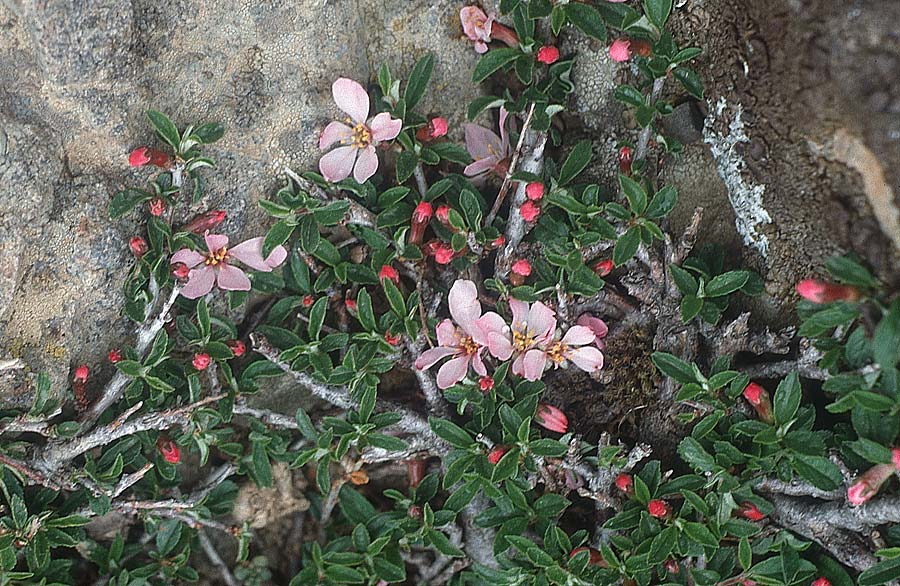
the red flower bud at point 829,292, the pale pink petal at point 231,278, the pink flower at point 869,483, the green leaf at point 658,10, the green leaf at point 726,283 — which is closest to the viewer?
the red flower bud at point 829,292

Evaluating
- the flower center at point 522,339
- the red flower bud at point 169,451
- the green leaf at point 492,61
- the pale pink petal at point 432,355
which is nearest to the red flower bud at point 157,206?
the red flower bud at point 169,451

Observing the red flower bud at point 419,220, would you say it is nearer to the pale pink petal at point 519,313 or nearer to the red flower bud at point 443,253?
the red flower bud at point 443,253

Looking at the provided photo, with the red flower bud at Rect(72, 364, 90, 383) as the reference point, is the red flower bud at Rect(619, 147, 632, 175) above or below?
above

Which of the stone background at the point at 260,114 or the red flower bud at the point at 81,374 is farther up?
the stone background at the point at 260,114

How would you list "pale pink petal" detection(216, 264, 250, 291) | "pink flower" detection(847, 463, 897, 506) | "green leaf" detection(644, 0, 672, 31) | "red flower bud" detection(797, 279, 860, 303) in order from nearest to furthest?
"red flower bud" detection(797, 279, 860, 303) → "pink flower" detection(847, 463, 897, 506) → "green leaf" detection(644, 0, 672, 31) → "pale pink petal" detection(216, 264, 250, 291)

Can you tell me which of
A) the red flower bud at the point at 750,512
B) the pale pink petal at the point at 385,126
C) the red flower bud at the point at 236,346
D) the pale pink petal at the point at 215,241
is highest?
Result: the pale pink petal at the point at 385,126

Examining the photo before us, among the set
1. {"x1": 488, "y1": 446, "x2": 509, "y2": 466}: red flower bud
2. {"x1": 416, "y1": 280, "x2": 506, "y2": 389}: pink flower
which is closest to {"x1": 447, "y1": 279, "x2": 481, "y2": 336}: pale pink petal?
{"x1": 416, "y1": 280, "x2": 506, "y2": 389}: pink flower

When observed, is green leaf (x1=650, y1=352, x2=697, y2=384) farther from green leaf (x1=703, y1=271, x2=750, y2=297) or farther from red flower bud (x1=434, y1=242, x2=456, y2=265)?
red flower bud (x1=434, y1=242, x2=456, y2=265)
